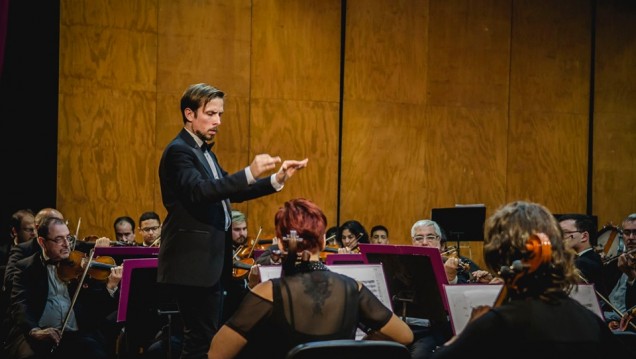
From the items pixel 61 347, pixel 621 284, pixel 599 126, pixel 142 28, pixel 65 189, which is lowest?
pixel 61 347

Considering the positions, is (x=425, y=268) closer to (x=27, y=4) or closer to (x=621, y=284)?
(x=621, y=284)

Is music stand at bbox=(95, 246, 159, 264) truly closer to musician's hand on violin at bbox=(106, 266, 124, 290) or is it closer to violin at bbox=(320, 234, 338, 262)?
musician's hand on violin at bbox=(106, 266, 124, 290)

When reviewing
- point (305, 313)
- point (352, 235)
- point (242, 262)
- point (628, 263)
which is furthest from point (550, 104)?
point (305, 313)

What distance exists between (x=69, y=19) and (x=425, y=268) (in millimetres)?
4903

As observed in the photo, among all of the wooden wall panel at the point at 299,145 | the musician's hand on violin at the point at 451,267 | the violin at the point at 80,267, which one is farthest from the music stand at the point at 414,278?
the wooden wall panel at the point at 299,145

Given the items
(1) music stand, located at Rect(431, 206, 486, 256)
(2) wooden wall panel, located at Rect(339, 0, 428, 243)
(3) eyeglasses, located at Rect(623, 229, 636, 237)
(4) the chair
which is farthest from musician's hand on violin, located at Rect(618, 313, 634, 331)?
(2) wooden wall panel, located at Rect(339, 0, 428, 243)

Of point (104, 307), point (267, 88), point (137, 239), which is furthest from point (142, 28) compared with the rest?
point (104, 307)

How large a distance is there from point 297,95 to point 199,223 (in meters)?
5.15

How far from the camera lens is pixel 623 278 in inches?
202

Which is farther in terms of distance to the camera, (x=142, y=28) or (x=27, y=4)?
(x=142, y=28)

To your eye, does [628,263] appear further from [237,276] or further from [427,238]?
[237,276]

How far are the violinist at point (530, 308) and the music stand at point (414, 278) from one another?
5.40ft

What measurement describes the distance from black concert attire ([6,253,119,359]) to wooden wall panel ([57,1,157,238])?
7.86 ft

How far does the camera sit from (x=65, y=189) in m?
7.28
